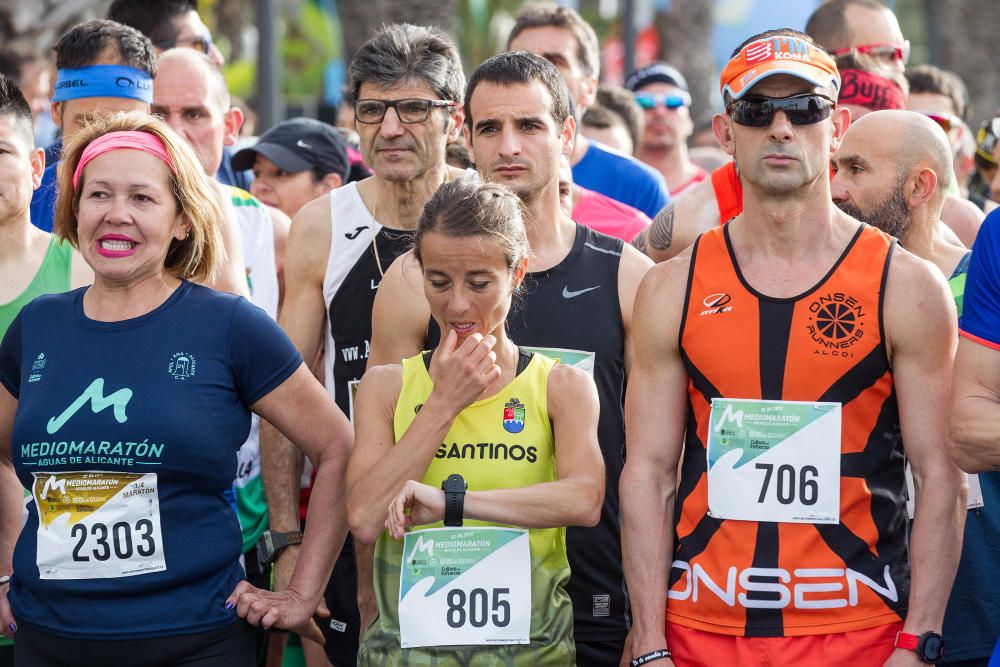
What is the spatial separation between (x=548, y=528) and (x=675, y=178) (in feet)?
18.8

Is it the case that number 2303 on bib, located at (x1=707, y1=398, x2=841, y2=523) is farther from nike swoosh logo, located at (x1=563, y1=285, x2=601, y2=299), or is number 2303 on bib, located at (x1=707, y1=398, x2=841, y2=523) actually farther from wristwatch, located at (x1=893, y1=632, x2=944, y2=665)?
nike swoosh logo, located at (x1=563, y1=285, x2=601, y2=299)

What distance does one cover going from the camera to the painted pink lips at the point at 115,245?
375 centimetres

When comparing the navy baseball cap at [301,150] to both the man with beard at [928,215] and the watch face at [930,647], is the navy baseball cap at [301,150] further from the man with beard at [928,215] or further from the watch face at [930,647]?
the watch face at [930,647]

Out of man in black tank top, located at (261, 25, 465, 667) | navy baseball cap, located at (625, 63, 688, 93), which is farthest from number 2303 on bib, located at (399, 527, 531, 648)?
navy baseball cap, located at (625, 63, 688, 93)

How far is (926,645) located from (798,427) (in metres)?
0.64

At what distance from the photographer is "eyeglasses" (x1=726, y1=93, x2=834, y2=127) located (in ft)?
12.4

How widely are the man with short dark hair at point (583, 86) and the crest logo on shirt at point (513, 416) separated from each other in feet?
10.2

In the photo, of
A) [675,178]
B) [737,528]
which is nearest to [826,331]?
[737,528]

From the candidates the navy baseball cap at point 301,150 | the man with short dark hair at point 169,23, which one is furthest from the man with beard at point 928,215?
the man with short dark hair at point 169,23

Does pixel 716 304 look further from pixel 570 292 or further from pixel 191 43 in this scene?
pixel 191 43

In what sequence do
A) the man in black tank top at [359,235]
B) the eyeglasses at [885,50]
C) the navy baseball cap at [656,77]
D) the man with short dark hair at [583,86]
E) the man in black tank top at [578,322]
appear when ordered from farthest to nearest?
1. the navy baseball cap at [656,77]
2. the man with short dark hair at [583,86]
3. the eyeglasses at [885,50]
4. the man in black tank top at [359,235]
5. the man in black tank top at [578,322]

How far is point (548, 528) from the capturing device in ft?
12.1

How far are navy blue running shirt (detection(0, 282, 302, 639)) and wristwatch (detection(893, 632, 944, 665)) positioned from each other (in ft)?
5.86

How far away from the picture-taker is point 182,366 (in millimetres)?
3656
